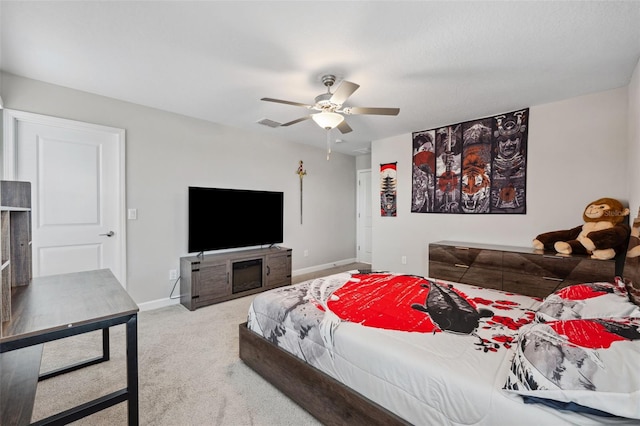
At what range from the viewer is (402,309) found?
1835 mm

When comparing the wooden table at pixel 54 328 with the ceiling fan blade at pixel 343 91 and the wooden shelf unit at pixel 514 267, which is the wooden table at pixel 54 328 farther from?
the wooden shelf unit at pixel 514 267

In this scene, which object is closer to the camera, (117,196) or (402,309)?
(402,309)

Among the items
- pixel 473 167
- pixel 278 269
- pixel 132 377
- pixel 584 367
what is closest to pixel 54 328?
pixel 132 377

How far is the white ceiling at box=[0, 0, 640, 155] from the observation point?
5.76ft

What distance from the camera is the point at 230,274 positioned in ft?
12.4

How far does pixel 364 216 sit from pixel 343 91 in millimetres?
4312

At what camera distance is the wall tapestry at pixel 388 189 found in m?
4.76

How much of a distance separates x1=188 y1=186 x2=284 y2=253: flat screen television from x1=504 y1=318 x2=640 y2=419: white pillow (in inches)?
142

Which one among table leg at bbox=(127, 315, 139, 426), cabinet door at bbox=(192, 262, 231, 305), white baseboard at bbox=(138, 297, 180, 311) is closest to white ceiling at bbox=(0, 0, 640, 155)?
table leg at bbox=(127, 315, 139, 426)

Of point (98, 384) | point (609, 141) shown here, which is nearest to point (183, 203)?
point (98, 384)

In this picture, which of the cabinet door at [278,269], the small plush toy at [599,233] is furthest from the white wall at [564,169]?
the cabinet door at [278,269]

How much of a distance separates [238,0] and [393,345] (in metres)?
2.13

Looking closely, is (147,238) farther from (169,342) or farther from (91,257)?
(169,342)

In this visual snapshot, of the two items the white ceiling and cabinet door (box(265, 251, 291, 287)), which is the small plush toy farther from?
cabinet door (box(265, 251, 291, 287))
